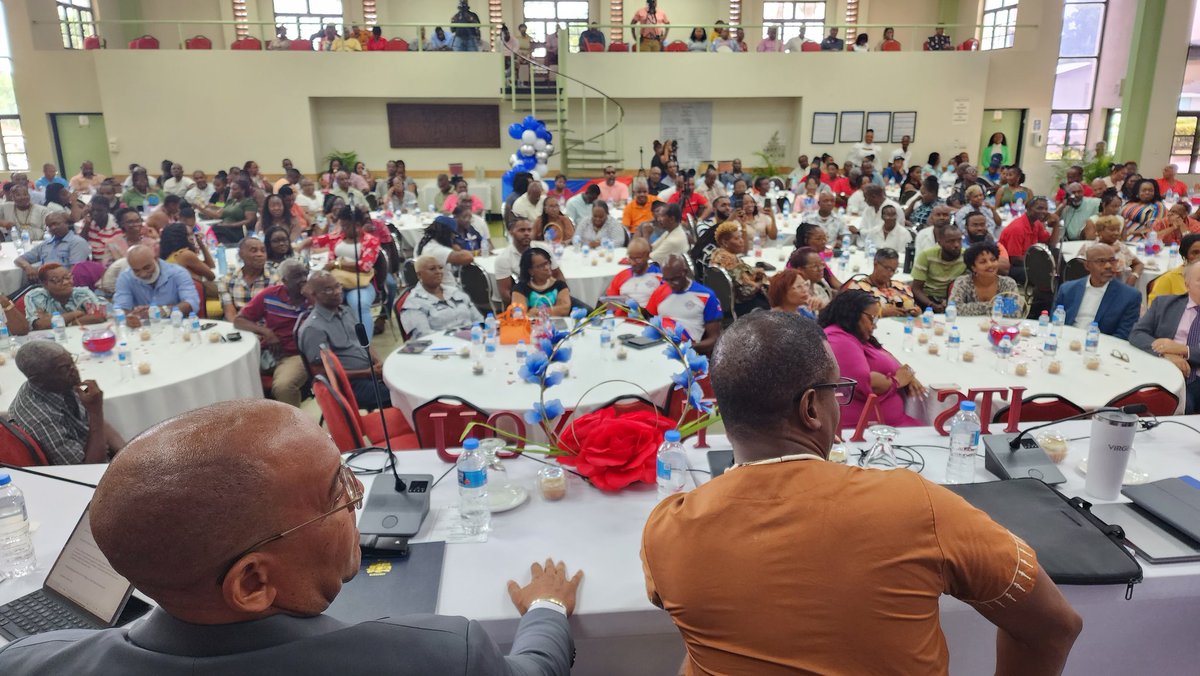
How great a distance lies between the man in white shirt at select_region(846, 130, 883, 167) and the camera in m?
15.1

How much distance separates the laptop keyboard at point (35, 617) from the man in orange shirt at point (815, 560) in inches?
54.7

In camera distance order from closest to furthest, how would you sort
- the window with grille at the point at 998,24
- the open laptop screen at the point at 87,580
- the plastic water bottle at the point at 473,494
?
the open laptop screen at the point at 87,580
the plastic water bottle at the point at 473,494
the window with grille at the point at 998,24

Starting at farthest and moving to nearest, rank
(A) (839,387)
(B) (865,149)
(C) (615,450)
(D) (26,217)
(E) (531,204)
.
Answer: (B) (865,149)
(E) (531,204)
(D) (26,217)
(C) (615,450)
(A) (839,387)

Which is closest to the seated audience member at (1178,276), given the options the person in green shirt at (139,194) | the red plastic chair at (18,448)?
the red plastic chair at (18,448)

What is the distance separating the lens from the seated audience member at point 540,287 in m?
5.00

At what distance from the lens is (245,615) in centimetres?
101

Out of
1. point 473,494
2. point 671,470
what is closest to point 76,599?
point 473,494

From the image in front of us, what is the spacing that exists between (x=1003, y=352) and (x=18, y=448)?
441 cm

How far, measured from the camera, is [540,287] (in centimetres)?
507

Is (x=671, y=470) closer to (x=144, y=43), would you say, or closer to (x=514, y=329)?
(x=514, y=329)

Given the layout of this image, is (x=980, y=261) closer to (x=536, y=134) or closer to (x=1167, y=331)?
(x=1167, y=331)

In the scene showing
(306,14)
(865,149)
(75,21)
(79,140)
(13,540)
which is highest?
(306,14)

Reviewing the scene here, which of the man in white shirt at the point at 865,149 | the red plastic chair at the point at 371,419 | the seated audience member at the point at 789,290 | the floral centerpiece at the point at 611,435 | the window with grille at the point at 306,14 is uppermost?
the window with grille at the point at 306,14

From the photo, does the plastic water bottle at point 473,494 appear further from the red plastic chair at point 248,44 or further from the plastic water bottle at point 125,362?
the red plastic chair at point 248,44
